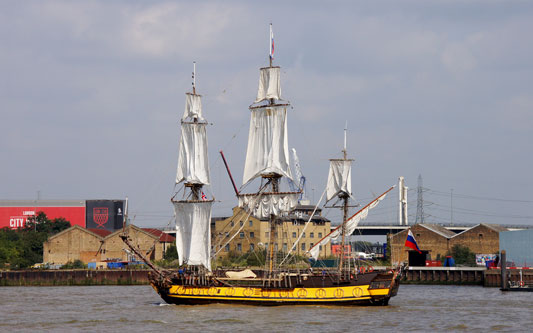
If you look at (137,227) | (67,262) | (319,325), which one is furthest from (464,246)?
(319,325)

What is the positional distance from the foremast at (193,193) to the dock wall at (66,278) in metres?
38.9

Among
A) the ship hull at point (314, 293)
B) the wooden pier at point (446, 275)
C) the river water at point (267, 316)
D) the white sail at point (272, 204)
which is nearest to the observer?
the river water at point (267, 316)

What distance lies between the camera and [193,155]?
81.8 meters

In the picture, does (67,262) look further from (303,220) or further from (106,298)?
(106,298)

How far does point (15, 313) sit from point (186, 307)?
571 inches

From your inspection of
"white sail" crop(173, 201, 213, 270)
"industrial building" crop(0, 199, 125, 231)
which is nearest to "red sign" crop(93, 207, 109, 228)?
"industrial building" crop(0, 199, 125, 231)

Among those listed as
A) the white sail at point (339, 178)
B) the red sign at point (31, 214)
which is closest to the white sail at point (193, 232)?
the white sail at point (339, 178)

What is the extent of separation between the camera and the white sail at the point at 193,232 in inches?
3137

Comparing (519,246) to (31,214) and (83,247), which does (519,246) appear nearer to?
(83,247)

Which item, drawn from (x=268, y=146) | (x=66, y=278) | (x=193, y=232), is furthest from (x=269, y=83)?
(x=66, y=278)

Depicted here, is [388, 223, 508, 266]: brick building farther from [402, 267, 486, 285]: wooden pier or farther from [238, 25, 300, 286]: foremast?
[238, 25, 300, 286]: foremast

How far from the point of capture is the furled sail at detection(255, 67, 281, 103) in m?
79.7

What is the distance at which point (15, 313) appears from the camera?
68562mm

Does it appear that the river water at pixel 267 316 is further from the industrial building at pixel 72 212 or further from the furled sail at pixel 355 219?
the industrial building at pixel 72 212
